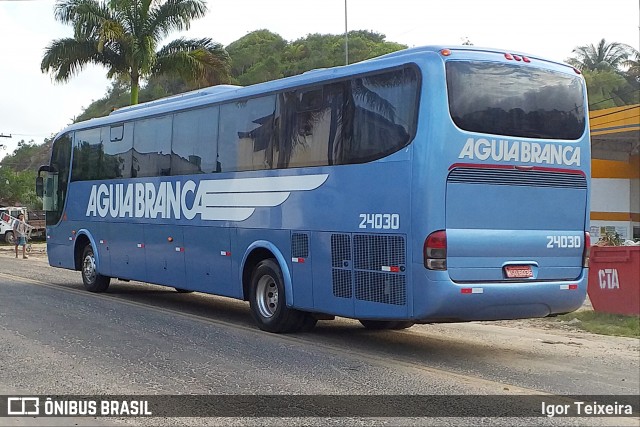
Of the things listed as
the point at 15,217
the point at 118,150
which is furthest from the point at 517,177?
the point at 15,217

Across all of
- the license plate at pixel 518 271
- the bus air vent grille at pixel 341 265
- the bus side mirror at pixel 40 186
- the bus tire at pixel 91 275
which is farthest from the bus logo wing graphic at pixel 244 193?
the bus side mirror at pixel 40 186

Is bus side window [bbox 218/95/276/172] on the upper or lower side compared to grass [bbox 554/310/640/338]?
upper

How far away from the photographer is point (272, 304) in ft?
39.5

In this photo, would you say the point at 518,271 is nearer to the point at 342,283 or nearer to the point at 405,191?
the point at 405,191

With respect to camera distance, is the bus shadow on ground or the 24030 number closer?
the 24030 number

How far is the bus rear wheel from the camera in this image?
1167 centimetres

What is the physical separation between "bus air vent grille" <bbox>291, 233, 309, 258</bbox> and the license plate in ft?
9.18

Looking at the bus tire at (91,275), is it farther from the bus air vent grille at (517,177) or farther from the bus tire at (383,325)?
the bus air vent grille at (517,177)

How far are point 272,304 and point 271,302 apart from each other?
49 millimetres

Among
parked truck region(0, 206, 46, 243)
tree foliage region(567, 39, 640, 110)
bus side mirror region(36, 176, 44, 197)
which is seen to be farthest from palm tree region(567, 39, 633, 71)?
bus side mirror region(36, 176, 44, 197)

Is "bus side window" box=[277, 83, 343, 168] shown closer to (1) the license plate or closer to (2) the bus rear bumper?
(2) the bus rear bumper

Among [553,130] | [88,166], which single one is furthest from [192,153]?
[553,130]

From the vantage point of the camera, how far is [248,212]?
12.4m

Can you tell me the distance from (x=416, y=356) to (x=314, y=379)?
2014 millimetres
